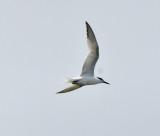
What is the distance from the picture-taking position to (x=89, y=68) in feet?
112

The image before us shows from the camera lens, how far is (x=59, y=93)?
1353 inches

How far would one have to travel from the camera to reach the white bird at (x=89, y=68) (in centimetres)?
3338

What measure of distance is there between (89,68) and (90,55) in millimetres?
647

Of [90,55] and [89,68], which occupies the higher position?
[90,55]

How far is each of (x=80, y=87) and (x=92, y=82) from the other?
2.39ft

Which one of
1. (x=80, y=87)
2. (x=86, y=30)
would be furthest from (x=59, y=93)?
(x=86, y=30)

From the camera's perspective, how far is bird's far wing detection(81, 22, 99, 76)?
33281 millimetres

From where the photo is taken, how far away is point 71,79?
33812 mm

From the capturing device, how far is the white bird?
33375mm

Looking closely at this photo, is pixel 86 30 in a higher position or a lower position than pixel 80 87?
higher

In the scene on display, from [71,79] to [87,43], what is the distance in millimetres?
1683

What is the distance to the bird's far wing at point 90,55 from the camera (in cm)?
3328

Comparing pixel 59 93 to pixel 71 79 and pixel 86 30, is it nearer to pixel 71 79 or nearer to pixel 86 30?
pixel 71 79

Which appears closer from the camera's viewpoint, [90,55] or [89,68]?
[90,55]
